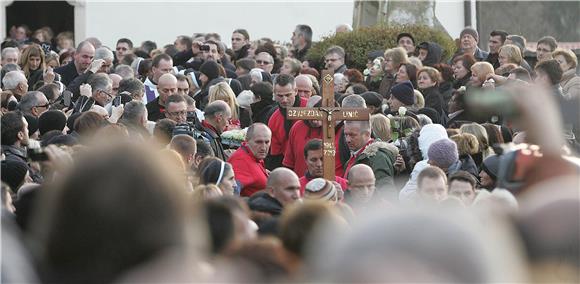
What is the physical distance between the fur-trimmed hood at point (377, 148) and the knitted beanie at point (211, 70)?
387 cm

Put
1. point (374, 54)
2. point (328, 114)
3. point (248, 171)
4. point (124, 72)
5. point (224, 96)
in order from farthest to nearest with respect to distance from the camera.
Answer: point (374, 54), point (124, 72), point (224, 96), point (328, 114), point (248, 171)

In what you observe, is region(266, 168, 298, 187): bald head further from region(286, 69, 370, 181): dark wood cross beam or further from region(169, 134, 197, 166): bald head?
region(286, 69, 370, 181): dark wood cross beam

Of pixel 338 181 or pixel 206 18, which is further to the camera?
pixel 206 18

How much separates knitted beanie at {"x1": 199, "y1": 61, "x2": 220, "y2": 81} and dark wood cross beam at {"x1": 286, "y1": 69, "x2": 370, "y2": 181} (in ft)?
10.3

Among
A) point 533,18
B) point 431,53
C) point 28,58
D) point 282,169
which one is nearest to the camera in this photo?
point 282,169

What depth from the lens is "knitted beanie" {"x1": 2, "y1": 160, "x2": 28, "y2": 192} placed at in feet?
27.0

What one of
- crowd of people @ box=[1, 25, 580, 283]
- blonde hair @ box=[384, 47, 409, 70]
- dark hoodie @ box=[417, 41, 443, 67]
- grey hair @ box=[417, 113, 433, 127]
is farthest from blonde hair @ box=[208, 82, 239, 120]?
dark hoodie @ box=[417, 41, 443, 67]

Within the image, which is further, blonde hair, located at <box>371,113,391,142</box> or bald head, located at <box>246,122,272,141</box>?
blonde hair, located at <box>371,113,391,142</box>

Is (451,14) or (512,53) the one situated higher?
(512,53)

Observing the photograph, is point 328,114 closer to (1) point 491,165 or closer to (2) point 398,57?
(1) point 491,165

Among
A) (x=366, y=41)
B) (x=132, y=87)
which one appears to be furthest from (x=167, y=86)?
(x=366, y=41)

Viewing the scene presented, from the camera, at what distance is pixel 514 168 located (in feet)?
15.9

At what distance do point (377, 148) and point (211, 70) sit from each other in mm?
4046

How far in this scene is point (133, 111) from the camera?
35.4ft
